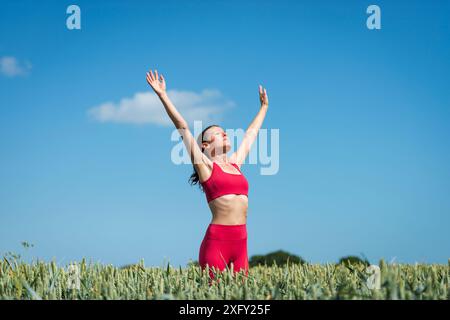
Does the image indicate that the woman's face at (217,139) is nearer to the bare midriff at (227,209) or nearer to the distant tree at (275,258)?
the bare midriff at (227,209)

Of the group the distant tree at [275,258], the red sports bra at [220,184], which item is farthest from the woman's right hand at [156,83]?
the distant tree at [275,258]

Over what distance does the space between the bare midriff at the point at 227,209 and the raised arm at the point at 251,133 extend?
2.53 feet

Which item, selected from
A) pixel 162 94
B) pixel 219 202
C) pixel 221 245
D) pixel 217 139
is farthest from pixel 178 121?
pixel 221 245

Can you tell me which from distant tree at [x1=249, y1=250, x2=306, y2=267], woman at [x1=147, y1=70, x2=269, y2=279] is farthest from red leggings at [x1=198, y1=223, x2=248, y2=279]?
distant tree at [x1=249, y1=250, x2=306, y2=267]

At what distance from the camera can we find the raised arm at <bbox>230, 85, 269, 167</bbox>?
566 centimetres

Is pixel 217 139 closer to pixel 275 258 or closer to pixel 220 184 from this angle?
pixel 220 184

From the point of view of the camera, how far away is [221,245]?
15.8 ft

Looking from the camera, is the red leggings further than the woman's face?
No

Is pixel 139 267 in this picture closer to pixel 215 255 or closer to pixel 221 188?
pixel 215 255

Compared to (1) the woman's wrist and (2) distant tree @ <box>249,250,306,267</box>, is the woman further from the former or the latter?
(2) distant tree @ <box>249,250,306,267</box>

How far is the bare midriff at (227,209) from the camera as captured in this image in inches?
192

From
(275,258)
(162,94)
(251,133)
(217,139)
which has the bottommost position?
(275,258)

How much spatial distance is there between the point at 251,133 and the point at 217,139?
0.72m

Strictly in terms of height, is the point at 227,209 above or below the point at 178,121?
below
